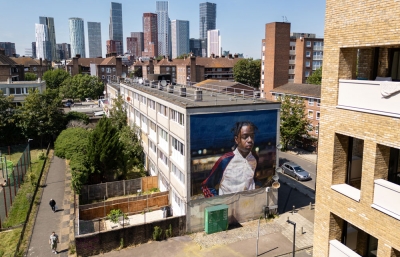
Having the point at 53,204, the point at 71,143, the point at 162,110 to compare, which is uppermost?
the point at 162,110

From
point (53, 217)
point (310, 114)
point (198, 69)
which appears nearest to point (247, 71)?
point (198, 69)

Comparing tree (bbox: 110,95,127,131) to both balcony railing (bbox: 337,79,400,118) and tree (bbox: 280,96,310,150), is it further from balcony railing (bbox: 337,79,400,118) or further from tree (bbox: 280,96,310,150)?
balcony railing (bbox: 337,79,400,118)

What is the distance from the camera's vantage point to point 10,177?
1320 inches

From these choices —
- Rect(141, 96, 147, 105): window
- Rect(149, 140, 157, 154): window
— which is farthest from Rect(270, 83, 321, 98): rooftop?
Rect(149, 140, 157, 154): window

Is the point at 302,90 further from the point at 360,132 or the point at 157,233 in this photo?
the point at 360,132

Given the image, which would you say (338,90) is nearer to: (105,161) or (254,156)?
(254,156)

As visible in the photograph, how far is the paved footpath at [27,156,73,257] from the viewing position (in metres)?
21.9

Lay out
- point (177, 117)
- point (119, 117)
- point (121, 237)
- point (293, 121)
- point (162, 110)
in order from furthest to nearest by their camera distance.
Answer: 1. point (293, 121)
2. point (119, 117)
3. point (162, 110)
4. point (177, 117)
5. point (121, 237)

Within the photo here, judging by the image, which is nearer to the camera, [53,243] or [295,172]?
[53,243]

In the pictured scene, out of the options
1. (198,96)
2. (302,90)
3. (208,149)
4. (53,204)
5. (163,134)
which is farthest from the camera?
(302,90)

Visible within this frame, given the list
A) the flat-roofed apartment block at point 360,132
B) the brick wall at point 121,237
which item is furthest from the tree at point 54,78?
the flat-roofed apartment block at point 360,132

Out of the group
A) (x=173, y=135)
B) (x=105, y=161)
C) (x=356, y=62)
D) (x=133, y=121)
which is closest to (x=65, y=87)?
(x=133, y=121)

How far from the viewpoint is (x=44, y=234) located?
2361cm

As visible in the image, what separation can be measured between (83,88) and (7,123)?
43570 millimetres
